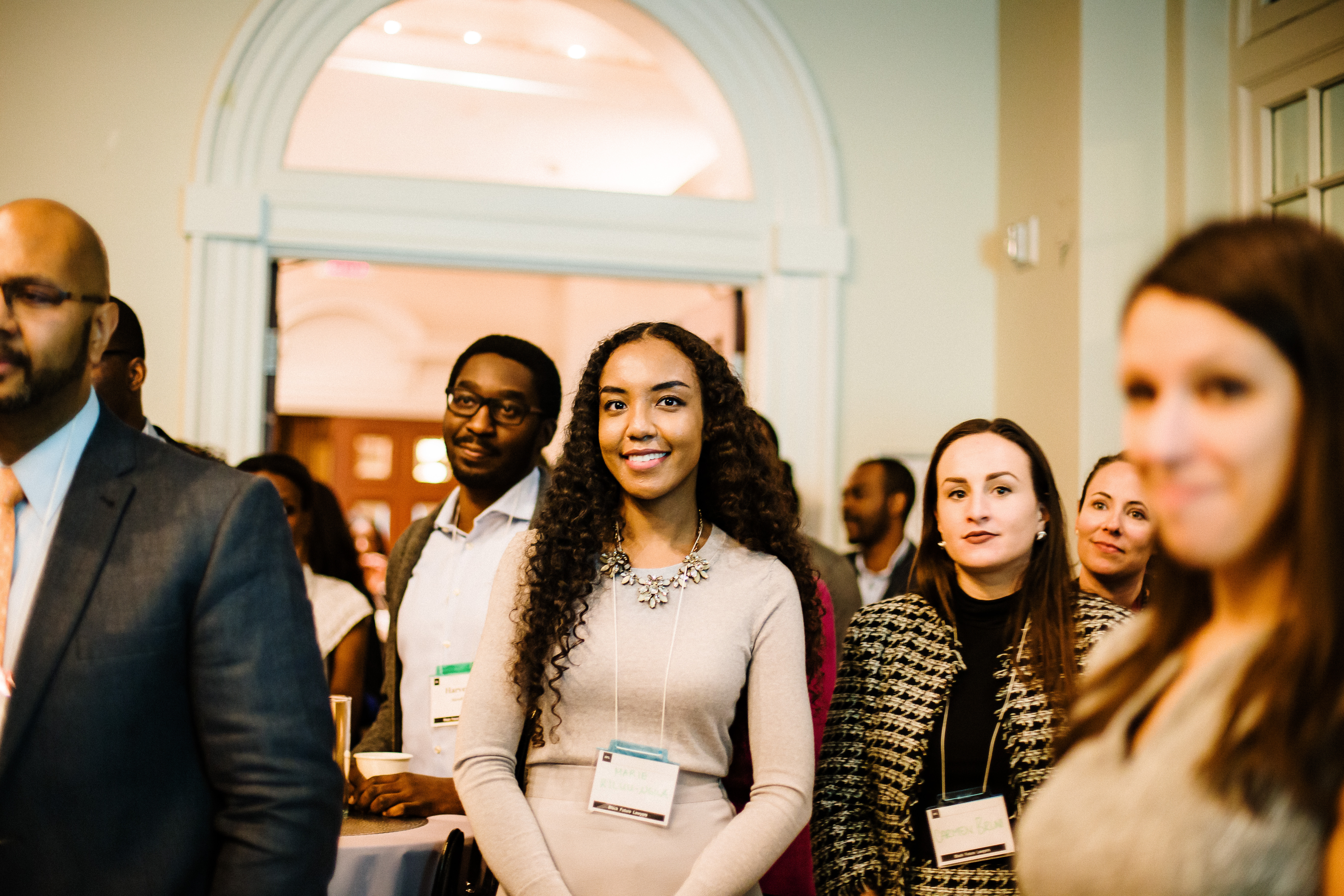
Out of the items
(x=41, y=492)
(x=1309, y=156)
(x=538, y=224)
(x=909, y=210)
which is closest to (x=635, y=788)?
(x=41, y=492)

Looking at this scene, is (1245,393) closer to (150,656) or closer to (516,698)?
(150,656)

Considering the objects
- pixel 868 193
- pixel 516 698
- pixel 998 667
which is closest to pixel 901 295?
pixel 868 193

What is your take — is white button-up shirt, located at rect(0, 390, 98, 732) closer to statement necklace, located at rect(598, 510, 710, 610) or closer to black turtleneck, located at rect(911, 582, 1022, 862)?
statement necklace, located at rect(598, 510, 710, 610)

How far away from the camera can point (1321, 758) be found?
73 cm

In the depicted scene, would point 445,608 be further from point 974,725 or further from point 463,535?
point 974,725

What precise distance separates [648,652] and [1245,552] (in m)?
1.05

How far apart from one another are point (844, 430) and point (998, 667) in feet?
8.09

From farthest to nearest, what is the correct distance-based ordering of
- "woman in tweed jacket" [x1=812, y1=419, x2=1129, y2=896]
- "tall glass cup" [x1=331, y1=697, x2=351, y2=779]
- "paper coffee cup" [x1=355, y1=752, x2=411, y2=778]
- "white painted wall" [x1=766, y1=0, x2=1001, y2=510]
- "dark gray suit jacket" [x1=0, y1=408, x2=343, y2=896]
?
"white painted wall" [x1=766, y1=0, x2=1001, y2=510], "paper coffee cup" [x1=355, y1=752, x2=411, y2=778], "tall glass cup" [x1=331, y1=697, x2=351, y2=779], "woman in tweed jacket" [x1=812, y1=419, x2=1129, y2=896], "dark gray suit jacket" [x1=0, y1=408, x2=343, y2=896]

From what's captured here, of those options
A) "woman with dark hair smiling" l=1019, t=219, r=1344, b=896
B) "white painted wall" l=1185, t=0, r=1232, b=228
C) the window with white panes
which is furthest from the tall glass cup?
"white painted wall" l=1185, t=0, r=1232, b=228

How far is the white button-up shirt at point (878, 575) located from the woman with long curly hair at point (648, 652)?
2.26 meters

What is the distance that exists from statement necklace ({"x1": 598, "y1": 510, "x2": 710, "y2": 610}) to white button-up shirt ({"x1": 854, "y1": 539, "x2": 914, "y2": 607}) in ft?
7.74

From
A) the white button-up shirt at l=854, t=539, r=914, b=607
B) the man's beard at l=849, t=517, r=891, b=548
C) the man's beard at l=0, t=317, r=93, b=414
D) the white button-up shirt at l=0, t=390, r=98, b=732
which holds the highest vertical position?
the man's beard at l=0, t=317, r=93, b=414

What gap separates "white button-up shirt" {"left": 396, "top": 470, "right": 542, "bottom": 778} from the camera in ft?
7.77

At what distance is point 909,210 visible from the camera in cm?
442
